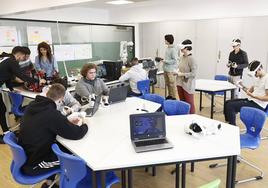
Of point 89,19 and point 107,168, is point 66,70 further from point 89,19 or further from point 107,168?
point 107,168

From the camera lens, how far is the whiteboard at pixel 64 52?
636 centimetres

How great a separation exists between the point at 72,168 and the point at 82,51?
5620mm

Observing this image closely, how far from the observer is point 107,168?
1.77 meters

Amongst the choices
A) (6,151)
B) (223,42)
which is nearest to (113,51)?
(223,42)

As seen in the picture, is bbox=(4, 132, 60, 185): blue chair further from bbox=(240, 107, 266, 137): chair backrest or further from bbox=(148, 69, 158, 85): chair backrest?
bbox=(148, 69, 158, 85): chair backrest

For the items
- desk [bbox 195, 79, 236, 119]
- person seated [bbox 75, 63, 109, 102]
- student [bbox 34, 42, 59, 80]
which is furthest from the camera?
desk [bbox 195, 79, 236, 119]

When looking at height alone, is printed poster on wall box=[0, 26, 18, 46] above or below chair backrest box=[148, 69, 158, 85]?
above

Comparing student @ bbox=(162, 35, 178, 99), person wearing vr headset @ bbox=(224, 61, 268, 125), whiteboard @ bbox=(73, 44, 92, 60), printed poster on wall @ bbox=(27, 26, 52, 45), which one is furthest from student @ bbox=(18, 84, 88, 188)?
whiteboard @ bbox=(73, 44, 92, 60)

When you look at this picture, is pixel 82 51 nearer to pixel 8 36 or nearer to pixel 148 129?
pixel 8 36

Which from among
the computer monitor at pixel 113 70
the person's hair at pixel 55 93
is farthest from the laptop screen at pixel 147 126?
the computer monitor at pixel 113 70

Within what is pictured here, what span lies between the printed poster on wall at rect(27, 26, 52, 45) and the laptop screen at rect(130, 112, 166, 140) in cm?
469

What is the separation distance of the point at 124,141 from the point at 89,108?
1.05 metres

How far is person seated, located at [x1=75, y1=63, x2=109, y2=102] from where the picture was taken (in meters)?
3.42

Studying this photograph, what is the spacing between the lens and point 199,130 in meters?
2.23
